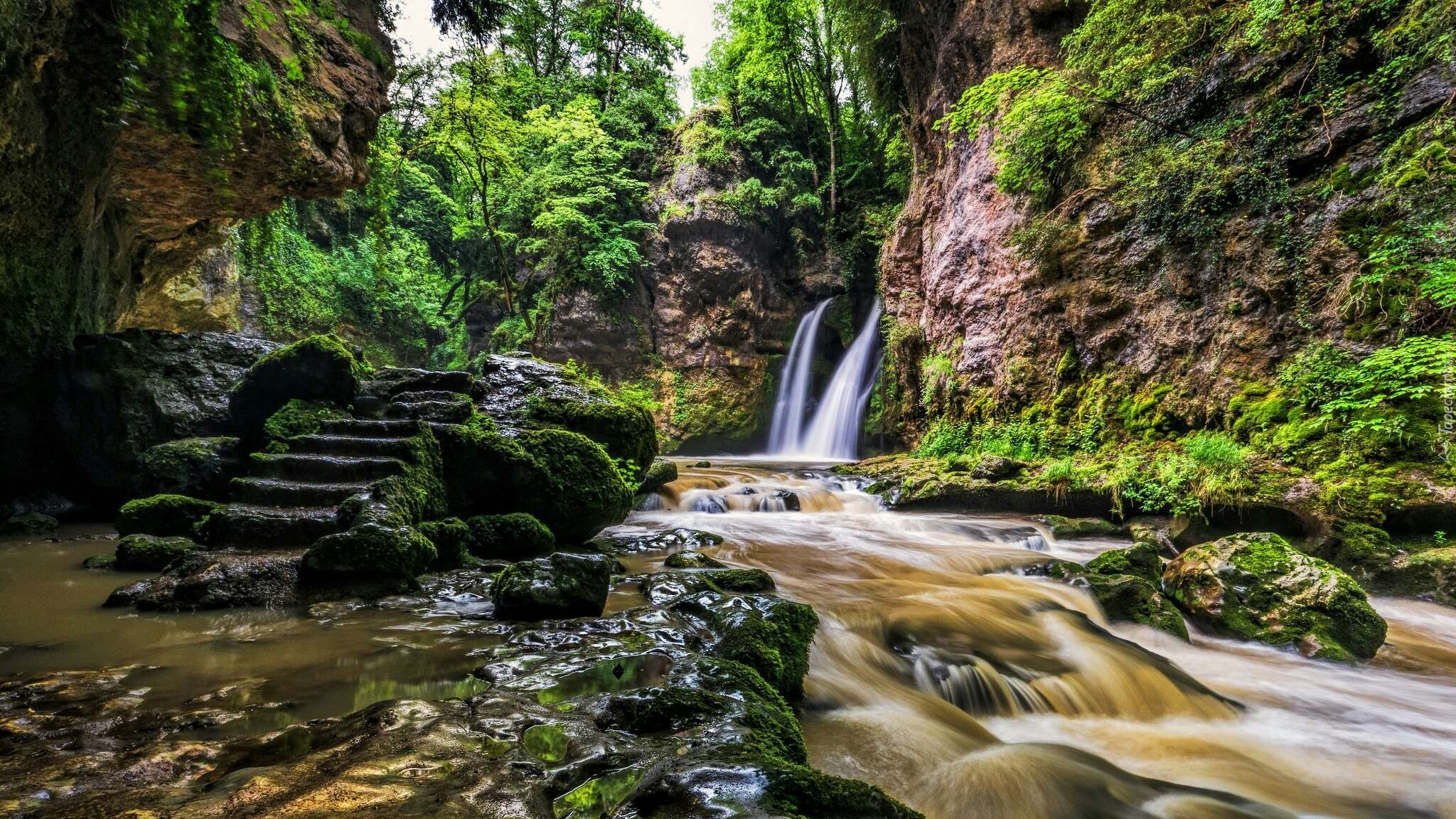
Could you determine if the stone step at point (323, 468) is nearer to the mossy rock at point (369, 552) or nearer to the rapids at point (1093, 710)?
the mossy rock at point (369, 552)

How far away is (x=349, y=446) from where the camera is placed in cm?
543

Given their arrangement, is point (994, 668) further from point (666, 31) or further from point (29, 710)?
point (666, 31)

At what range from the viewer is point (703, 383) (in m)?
19.5

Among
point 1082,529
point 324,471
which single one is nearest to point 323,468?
point 324,471

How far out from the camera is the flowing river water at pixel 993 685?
2.41 metres

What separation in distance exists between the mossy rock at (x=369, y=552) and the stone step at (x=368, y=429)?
7.25ft

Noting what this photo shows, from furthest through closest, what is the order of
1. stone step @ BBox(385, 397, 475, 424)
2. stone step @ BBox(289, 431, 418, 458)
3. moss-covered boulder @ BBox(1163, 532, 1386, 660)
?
stone step @ BBox(385, 397, 475, 424) < stone step @ BBox(289, 431, 418, 458) < moss-covered boulder @ BBox(1163, 532, 1386, 660)

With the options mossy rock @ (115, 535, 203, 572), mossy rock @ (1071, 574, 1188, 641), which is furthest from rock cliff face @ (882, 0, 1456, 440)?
mossy rock @ (115, 535, 203, 572)

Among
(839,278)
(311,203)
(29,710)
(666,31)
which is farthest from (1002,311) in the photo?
(311,203)

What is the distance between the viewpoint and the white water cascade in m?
16.9

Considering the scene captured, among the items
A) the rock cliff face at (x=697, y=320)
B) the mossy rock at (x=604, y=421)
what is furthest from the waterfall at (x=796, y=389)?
the mossy rock at (x=604, y=421)

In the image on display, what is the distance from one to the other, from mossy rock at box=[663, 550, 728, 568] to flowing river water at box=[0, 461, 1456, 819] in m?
0.31

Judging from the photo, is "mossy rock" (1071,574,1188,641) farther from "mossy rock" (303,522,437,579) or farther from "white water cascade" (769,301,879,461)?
"white water cascade" (769,301,879,461)

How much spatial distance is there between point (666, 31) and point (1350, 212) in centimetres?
2302
